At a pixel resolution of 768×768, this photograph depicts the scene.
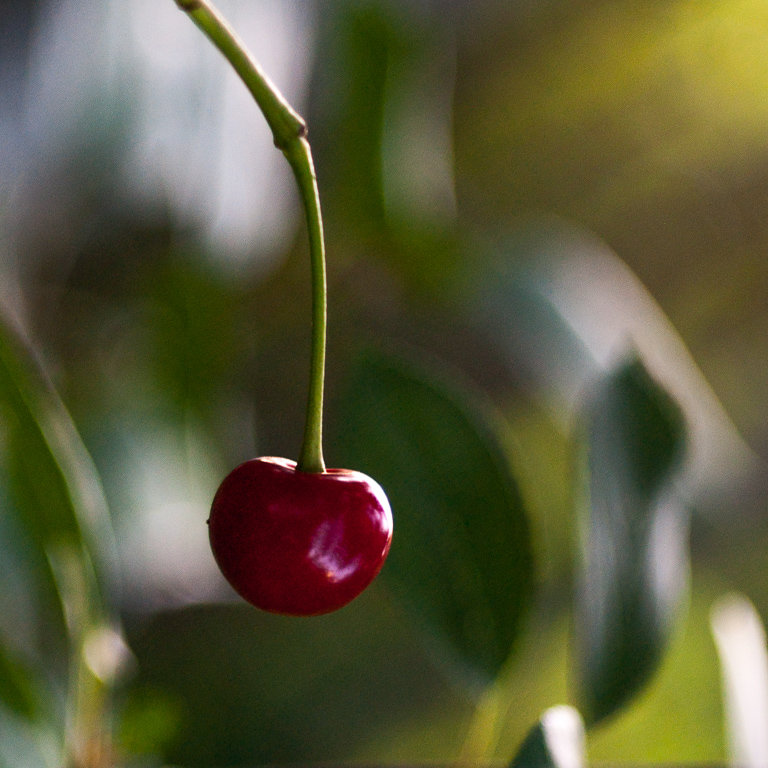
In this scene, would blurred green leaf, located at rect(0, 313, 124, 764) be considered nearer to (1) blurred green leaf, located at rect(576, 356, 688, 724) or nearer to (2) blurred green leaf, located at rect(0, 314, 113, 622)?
(2) blurred green leaf, located at rect(0, 314, 113, 622)

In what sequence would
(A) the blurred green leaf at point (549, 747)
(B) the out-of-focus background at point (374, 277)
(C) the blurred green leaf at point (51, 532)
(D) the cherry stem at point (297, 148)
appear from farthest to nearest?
1. (B) the out-of-focus background at point (374, 277)
2. (C) the blurred green leaf at point (51, 532)
3. (A) the blurred green leaf at point (549, 747)
4. (D) the cherry stem at point (297, 148)

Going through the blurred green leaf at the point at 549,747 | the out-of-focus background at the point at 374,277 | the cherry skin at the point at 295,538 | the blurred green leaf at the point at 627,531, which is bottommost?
the blurred green leaf at the point at 549,747

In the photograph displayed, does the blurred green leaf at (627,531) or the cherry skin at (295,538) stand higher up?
the blurred green leaf at (627,531)

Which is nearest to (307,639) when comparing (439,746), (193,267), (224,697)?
(224,697)

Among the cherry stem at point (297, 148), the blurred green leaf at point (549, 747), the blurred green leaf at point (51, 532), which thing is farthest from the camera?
the blurred green leaf at point (51, 532)

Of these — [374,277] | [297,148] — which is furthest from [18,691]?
[374,277]

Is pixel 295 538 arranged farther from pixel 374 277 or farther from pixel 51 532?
pixel 374 277

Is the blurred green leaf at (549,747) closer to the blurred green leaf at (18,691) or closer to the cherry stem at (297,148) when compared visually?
the cherry stem at (297,148)

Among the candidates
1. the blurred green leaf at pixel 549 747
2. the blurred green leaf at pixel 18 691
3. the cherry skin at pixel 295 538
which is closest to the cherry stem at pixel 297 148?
the cherry skin at pixel 295 538
